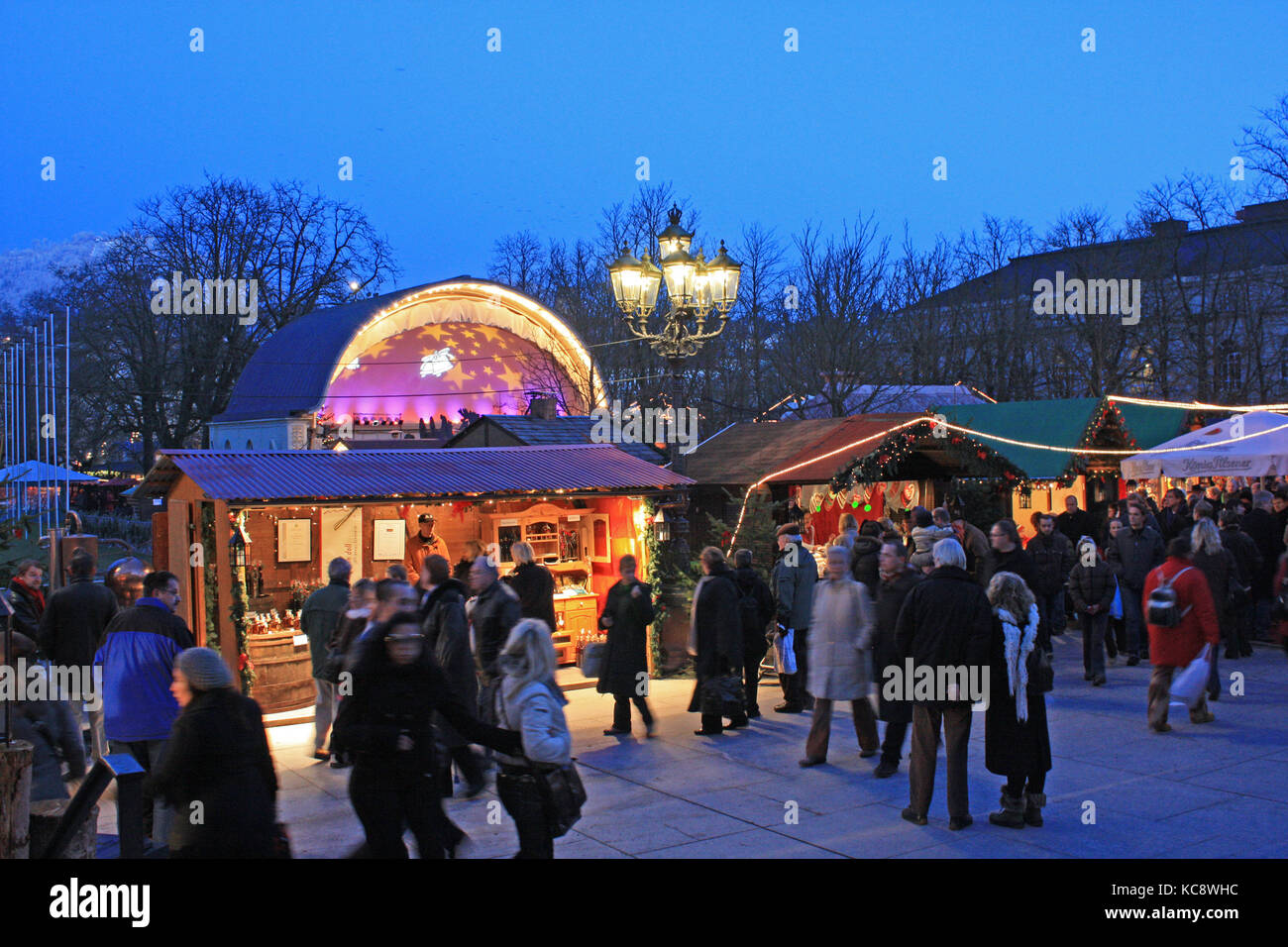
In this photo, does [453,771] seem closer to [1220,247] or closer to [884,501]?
[884,501]

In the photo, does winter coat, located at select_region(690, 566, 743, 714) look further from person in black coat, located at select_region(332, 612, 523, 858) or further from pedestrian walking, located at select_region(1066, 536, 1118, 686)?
person in black coat, located at select_region(332, 612, 523, 858)

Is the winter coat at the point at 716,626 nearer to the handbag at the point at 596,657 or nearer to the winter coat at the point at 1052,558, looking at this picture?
the handbag at the point at 596,657

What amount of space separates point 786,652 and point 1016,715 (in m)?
3.78

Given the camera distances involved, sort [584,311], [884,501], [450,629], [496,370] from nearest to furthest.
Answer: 1. [450,629]
2. [884,501]
3. [496,370]
4. [584,311]

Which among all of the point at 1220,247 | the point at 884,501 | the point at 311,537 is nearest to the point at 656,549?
the point at 311,537

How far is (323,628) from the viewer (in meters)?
8.74

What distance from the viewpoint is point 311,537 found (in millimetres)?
12469

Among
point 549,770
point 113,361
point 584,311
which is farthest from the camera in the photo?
point 113,361

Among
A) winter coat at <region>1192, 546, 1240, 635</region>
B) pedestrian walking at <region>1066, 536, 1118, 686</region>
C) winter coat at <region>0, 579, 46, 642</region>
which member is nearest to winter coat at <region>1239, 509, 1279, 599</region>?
winter coat at <region>1192, 546, 1240, 635</region>

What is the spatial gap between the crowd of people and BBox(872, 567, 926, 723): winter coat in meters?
0.02

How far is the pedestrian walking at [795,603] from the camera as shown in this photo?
998cm

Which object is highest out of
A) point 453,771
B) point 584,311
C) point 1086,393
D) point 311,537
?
point 584,311

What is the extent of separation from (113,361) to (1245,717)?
37664 millimetres

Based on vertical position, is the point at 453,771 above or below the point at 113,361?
below
